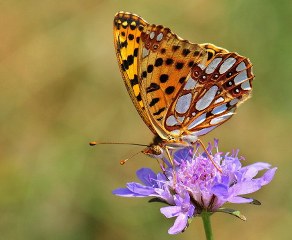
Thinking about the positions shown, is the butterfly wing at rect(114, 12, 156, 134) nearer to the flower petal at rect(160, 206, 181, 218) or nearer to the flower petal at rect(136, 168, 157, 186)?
the flower petal at rect(136, 168, 157, 186)

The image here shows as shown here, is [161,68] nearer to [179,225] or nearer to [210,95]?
[210,95]

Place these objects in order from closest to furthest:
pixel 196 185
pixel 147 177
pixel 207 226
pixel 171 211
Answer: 1. pixel 207 226
2. pixel 171 211
3. pixel 196 185
4. pixel 147 177

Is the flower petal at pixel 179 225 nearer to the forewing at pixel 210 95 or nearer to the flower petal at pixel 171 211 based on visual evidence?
the flower petal at pixel 171 211

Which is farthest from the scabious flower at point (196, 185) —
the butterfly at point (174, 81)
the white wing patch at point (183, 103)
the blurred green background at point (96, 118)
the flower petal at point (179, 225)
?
the blurred green background at point (96, 118)

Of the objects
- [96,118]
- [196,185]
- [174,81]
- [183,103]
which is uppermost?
[174,81]

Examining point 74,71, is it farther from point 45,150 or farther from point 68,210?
point 68,210

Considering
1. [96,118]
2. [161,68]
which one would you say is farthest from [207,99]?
[96,118]
